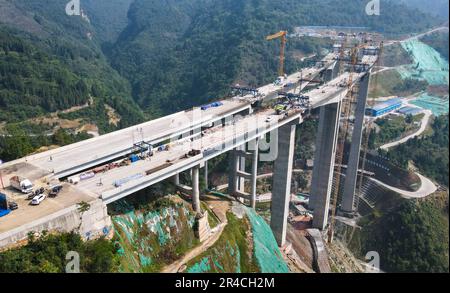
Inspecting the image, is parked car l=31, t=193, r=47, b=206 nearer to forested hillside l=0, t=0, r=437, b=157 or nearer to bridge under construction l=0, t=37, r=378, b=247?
bridge under construction l=0, t=37, r=378, b=247

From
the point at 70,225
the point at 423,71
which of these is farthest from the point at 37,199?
the point at 423,71

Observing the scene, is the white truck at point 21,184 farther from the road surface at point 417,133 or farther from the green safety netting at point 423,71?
the green safety netting at point 423,71

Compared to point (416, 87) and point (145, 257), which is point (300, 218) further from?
point (416, 87)

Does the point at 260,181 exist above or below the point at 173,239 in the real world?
below

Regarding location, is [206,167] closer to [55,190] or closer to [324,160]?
[324,160]

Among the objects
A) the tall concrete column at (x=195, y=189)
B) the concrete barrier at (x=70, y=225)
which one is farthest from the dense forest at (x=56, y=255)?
the tall concrete column at (x=195, y=189)

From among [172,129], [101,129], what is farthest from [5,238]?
[101,129]
